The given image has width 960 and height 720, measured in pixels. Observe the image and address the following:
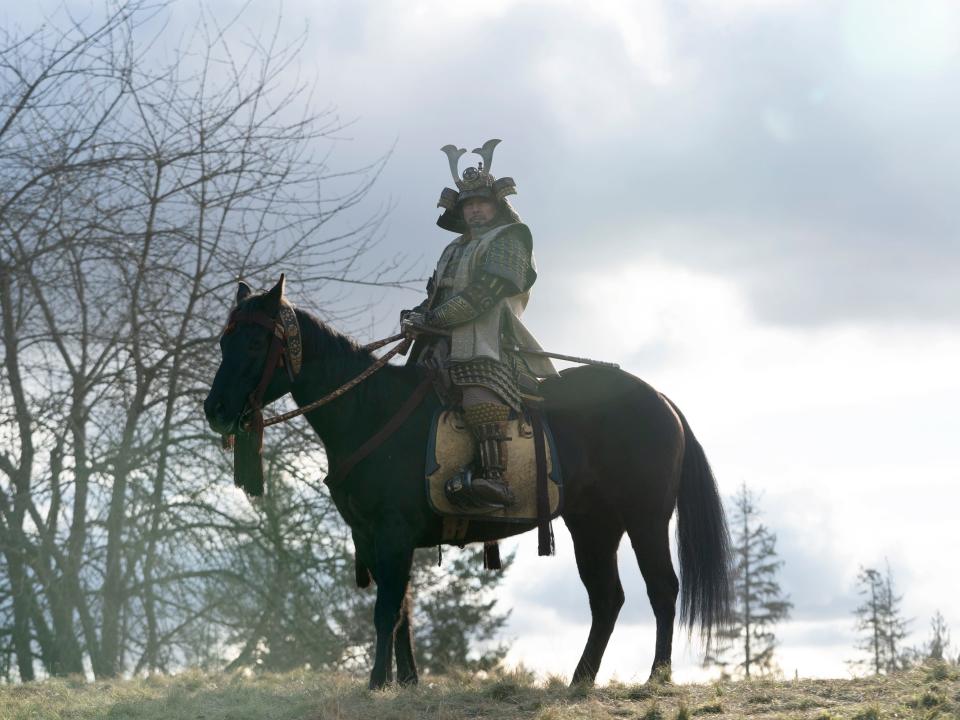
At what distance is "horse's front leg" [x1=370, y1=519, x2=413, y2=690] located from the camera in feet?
25.2

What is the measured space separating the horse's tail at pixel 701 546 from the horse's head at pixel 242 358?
3099 mm

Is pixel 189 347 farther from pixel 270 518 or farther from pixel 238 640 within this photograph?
pixel 238 640

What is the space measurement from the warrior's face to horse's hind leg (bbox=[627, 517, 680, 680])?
8.15ft

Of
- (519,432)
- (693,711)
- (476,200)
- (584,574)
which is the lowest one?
(693,711)

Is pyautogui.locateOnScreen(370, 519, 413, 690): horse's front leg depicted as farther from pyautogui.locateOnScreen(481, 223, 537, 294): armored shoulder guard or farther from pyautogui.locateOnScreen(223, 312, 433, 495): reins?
pyautogui.locateOnScreen(481, 223, 537, 294): armored shoulder guard

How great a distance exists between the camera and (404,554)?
25.4 ft

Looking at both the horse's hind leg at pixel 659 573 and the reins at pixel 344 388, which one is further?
the horse's hind leg at pixel 659 573

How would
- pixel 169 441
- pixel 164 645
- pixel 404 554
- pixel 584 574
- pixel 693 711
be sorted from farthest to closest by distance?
pixel 164 645 < pixel 169 441 < pixel 584 574 < pixel 404 554 < pixel 693 711

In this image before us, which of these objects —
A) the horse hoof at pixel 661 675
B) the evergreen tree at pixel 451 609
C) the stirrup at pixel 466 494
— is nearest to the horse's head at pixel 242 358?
the stirrup at pixel 466 494

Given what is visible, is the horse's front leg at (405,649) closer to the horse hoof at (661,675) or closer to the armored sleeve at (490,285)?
the horse hoof at (661,675)

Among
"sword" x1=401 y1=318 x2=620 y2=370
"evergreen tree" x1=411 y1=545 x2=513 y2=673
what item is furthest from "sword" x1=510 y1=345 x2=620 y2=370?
"evergreen tree" x1=411 y1=545 x2=513 y2=673

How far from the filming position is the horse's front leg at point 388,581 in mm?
7672

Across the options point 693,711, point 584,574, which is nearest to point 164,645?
point 584,574

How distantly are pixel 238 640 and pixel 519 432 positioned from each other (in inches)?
289
